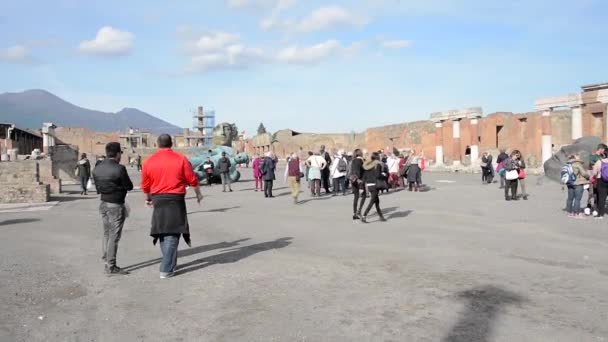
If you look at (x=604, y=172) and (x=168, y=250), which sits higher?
(x=604, y=172)

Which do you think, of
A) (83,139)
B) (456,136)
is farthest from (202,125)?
(456,136)

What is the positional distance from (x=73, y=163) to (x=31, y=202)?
1276 cm

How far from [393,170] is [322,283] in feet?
47.7

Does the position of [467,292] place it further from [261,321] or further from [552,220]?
[552,220]

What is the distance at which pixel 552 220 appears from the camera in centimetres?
1107

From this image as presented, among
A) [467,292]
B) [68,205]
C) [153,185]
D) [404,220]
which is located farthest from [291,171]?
[467,292]

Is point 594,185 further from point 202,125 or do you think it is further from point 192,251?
point 202,125

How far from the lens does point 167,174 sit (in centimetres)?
634

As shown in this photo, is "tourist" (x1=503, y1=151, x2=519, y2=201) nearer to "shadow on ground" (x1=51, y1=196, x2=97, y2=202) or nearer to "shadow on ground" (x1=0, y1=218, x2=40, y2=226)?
"shadow on ground" (x1=0, y1=218, x2=40, y2=226)

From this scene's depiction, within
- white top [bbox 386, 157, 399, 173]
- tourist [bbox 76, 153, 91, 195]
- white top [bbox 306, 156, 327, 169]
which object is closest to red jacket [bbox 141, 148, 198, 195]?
white top [bbox 306, 156, 327, 169]

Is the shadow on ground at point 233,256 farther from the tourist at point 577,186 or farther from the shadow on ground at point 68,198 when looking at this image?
the shadow on ground at point 68,198

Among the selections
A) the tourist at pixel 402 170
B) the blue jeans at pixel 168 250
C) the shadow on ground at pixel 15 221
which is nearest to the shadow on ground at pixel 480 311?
the blue jeans at pixel 168 250

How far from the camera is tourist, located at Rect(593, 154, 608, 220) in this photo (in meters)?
10.9

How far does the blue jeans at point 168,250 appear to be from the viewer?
20.6 ft
